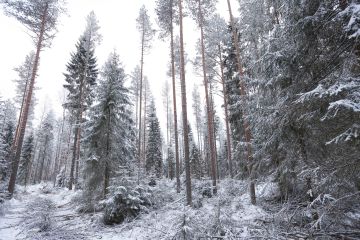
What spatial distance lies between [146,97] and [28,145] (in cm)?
2005

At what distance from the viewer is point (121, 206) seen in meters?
9.03

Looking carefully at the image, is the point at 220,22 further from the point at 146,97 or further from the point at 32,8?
the point at 146,97

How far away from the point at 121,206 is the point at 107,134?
4.73 meters

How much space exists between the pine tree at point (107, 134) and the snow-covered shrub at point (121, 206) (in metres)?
2.84

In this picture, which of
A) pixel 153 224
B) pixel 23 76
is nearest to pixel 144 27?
pixel 23 76

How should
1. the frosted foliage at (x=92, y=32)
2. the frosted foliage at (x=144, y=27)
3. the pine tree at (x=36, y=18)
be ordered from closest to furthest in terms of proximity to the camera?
the pine tree at (x=36, y=18), the frosted foliage at (x=144, y=27), the frosted foliage at (x=92, y=32)

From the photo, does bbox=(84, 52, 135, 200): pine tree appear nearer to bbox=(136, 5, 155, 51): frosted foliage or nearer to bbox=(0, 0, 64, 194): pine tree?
bbox=(0, 0, 64, 194): pine tree

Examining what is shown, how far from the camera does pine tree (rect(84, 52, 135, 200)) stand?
11852 millimetres

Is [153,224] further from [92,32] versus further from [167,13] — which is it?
[92,32]

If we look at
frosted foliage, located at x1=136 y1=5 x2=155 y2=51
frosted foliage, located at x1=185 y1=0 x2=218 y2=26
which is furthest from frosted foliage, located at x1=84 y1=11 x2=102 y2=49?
frosted foliage, located at x1=185 y1=0 x2=218 y2=26

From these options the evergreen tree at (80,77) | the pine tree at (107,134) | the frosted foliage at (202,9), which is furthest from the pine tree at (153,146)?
the frosted foliage at (202,9)

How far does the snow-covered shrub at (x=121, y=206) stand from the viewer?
879 centimetres

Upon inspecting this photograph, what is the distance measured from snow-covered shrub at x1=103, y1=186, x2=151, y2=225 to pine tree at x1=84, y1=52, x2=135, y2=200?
2.84m

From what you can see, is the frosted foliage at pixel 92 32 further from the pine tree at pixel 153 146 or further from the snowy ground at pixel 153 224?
the snowy ground at pixel 153 224
